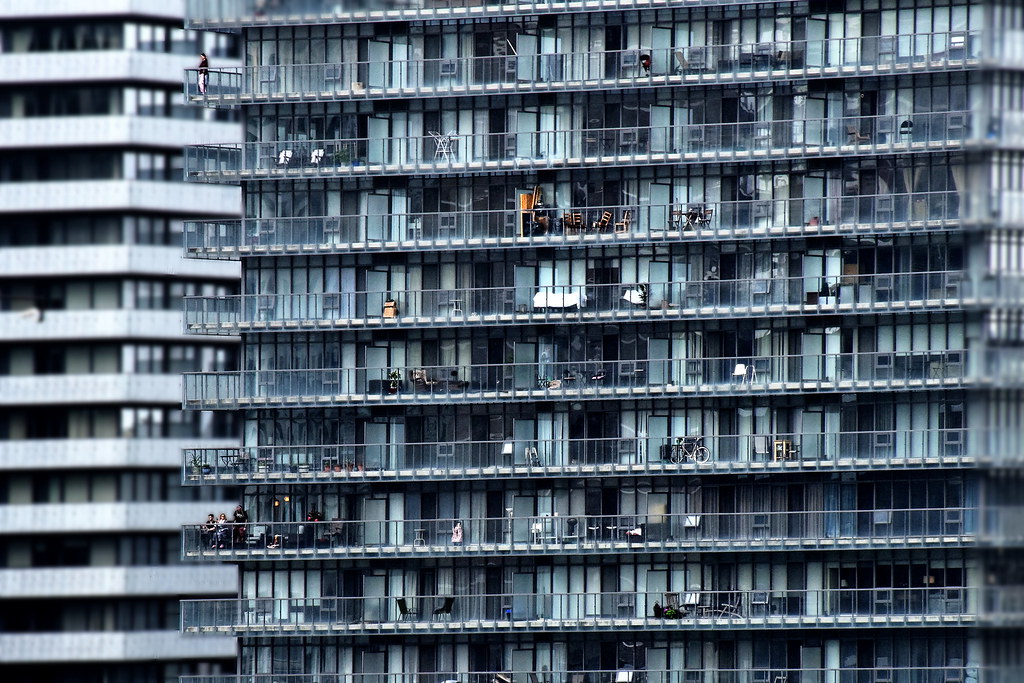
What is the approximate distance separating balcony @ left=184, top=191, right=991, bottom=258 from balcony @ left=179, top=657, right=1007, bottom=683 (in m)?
18.5

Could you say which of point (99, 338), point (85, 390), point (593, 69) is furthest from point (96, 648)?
point (593, 69)

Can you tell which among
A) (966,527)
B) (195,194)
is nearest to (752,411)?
(966,527)

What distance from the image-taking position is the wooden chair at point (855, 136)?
104 m

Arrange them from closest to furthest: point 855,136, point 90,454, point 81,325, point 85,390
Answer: point 855,136 < point 90,454 < point 85,390 < point 81,325

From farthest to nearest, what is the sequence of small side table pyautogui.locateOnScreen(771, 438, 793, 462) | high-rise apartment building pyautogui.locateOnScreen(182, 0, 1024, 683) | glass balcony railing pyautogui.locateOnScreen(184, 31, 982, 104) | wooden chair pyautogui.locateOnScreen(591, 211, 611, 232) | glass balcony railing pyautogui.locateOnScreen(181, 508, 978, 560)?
wooden chair pyautogui.locateOnScreen(591, 211, 611, 232)
small side table pyautogui.locateOnScreen(771, 438, 793, 462)
high-rise apartment building pyautogui.locateOnScreen(182, 0, 1024, 683)
glass balcony railing pyautogui.locateOnScreen(184, 31, 982, 104)
glass balcony railing pyautogui.locateOnScreen(181, 508, 978, 560)

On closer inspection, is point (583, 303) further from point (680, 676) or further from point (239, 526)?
point (239, 526)

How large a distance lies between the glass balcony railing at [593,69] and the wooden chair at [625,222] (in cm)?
557

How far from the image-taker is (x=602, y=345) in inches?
4186

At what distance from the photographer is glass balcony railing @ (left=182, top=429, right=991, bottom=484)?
10375 cm

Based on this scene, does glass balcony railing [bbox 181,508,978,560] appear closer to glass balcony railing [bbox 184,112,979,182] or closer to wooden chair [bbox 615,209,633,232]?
wooden chair [bbox 615,209,633,232]

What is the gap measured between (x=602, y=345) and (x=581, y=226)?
5.26 metres

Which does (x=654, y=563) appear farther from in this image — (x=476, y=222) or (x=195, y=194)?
(x=195, y=194)

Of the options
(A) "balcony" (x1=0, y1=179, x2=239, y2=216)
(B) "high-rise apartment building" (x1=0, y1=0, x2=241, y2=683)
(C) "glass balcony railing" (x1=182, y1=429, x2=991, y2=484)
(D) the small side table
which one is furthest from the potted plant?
(A) "balcony" (x1=0, y1=179, x2=239, y2=216)

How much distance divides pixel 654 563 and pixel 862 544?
29.9ft
